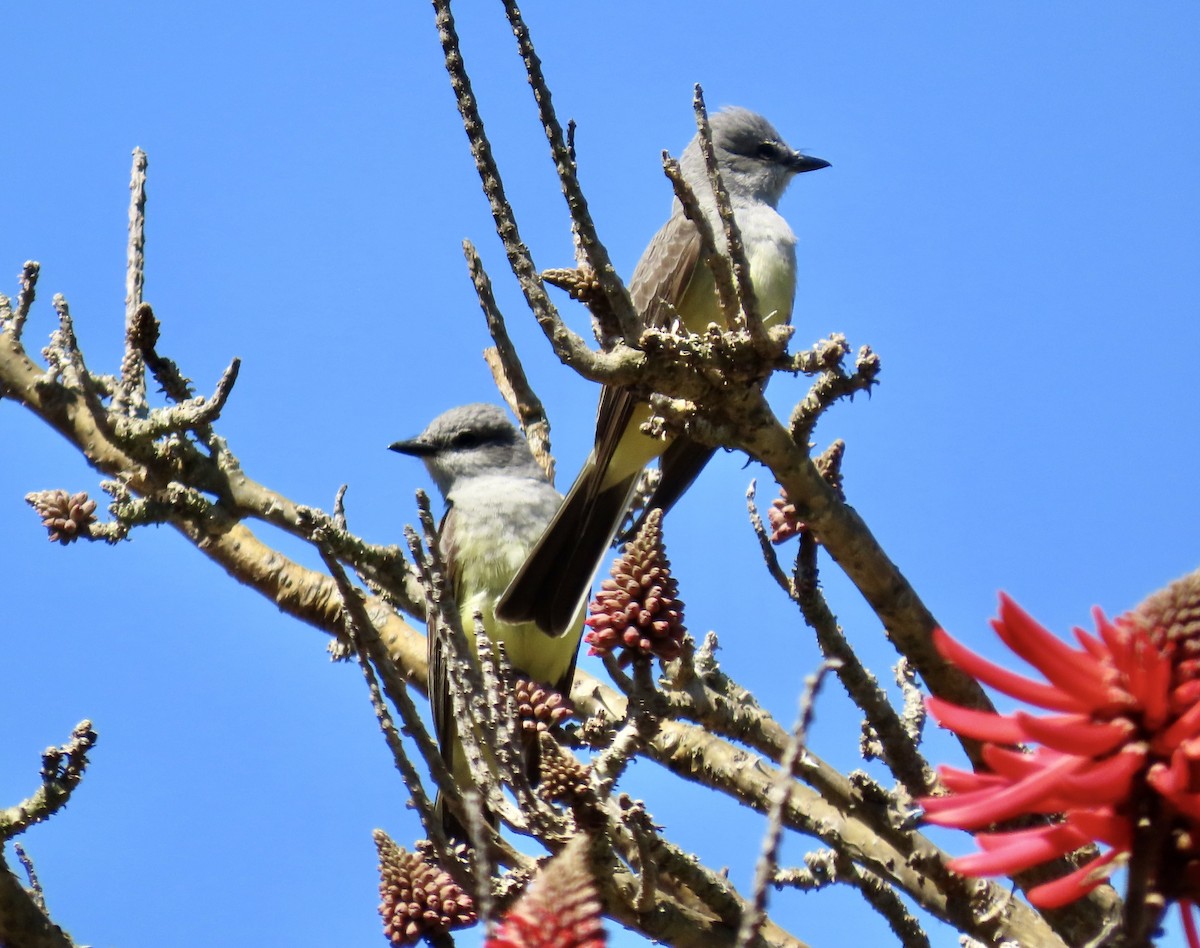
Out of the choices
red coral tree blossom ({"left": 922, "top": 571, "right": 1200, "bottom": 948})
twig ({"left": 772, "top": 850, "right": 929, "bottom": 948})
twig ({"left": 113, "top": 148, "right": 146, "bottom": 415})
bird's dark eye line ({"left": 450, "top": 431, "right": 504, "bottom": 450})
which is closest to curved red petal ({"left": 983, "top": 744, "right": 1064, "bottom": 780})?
red coral tree blossom ({"left": 922, "top": 571, "right": 1200, "bottom": 948})

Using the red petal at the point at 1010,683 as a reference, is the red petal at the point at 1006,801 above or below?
below

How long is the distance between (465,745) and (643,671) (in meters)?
0.83

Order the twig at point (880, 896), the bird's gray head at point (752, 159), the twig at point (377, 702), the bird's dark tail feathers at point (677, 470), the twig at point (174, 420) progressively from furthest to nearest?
1. the bird's gray head at point (752, 159)
2. the bird's dark tail feathers at point (677, 470)
3. the twig at point (174, 420)
4. the twig at point (880, 896)
5. the twig at point (377, 702)

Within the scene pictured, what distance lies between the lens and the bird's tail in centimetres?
634

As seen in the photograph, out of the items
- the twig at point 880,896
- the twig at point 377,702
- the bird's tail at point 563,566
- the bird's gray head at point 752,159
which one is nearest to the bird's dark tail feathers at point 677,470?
the bird's tail at point 563,566

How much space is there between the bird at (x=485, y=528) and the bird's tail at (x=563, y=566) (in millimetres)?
168

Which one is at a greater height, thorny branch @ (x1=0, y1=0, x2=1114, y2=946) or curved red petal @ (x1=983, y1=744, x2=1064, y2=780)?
thorny branch @ (x1=0, y1=0, x2=1114, y2=946)

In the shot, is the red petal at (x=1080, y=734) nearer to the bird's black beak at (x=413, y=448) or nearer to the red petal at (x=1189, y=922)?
the red petal at (x=1189, y=922)

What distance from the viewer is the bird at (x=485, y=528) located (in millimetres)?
7207

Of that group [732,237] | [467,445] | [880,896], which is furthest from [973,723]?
[467,445]

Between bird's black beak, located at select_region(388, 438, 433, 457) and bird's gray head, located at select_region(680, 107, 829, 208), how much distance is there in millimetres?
2478

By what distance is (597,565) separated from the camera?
6.53m

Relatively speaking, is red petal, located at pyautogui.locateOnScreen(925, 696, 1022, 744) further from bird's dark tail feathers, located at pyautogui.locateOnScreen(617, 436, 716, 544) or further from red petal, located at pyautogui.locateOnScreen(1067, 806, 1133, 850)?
bird's dark tail feathers, located at pyautogui.locateOnScreen(617, 436, 716, 544)

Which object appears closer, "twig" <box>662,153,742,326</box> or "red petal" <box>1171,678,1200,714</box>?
"red petal" <box>1171,678,1200,714</box>
